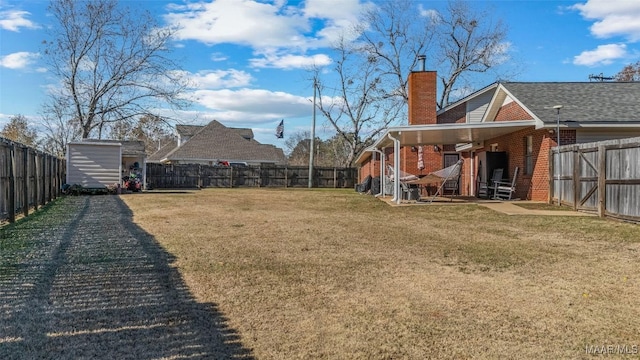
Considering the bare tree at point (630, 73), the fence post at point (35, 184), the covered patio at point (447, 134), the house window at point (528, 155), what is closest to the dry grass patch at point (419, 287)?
the fence post at point (35, 184)

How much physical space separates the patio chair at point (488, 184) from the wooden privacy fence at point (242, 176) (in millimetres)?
14629

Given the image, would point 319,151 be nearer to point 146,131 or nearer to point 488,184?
point 146,131

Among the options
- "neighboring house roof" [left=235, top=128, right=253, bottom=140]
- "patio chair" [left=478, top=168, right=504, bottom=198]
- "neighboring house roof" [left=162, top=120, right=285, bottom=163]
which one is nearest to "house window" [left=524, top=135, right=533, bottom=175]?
"patio chair" [left=478, top=168, right=504, bottom=198]

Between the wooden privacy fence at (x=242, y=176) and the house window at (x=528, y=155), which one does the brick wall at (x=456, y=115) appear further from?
the wooden privacy fence at (x=242, y=176)

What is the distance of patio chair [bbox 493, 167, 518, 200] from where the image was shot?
1377 centimetres

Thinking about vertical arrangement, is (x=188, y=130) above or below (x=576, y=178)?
above

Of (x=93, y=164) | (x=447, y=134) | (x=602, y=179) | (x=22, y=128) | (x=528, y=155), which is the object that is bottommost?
(x=602, y=179)

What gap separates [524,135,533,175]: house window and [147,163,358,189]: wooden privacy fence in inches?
675

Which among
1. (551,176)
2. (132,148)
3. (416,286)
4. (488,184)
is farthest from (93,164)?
(416,286)

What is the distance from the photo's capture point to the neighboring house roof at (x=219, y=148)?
33812 millimetres

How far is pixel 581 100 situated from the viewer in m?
13.4

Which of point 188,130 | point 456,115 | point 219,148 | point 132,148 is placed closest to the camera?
point 456,115

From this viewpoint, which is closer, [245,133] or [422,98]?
[422,98]

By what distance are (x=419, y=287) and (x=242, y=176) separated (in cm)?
2527
